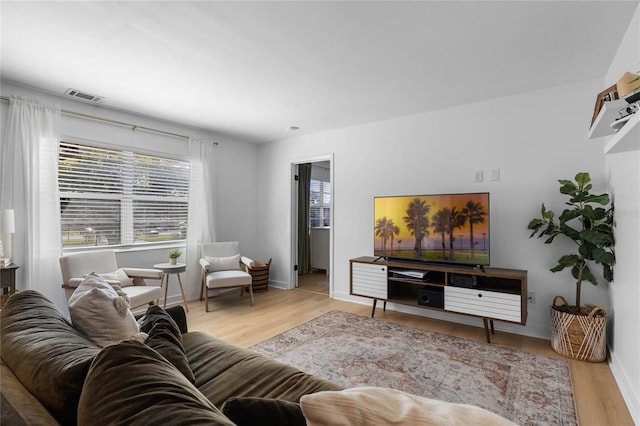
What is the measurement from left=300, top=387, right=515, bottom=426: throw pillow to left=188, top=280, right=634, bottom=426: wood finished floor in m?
2.01

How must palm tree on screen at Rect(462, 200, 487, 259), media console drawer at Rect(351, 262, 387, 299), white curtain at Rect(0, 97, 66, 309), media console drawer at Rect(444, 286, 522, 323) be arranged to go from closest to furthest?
media console drawer at Rect(444, 286, 522, 323)
white curtain at Rect(0, 97, 66, 309)
palm tree on screen at Rect(462, 200, 487, 259)
media console drawer at Rect(351, 262, 387, 299)

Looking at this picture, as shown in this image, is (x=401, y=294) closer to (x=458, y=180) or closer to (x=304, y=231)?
(x=458, y=180)

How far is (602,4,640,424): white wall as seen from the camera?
6.39 feet

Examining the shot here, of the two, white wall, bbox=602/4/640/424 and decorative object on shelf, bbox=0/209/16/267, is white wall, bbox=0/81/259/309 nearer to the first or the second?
decorative object on shelf, bbox=0/209/16/267

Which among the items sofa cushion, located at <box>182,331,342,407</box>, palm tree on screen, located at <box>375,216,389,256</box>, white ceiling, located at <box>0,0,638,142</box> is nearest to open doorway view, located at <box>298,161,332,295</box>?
palm tree on screen, located at <box>375,216,389,256</box>

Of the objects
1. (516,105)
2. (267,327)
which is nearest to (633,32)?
(516,105)

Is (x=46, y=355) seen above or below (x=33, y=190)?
below

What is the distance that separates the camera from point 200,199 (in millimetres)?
4496

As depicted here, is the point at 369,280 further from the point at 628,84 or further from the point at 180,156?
the point at 180,156

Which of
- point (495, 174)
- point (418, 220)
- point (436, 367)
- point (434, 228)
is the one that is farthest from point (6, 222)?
point (495, 174)

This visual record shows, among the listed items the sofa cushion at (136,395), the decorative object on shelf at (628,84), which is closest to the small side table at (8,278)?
the sofa cushion at (136,395)

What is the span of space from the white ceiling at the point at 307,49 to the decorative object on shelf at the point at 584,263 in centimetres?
113

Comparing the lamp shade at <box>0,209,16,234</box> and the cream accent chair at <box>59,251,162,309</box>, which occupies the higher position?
the lamp shade at <box>0,209,16,234</box>

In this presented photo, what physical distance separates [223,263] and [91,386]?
3.74 m
